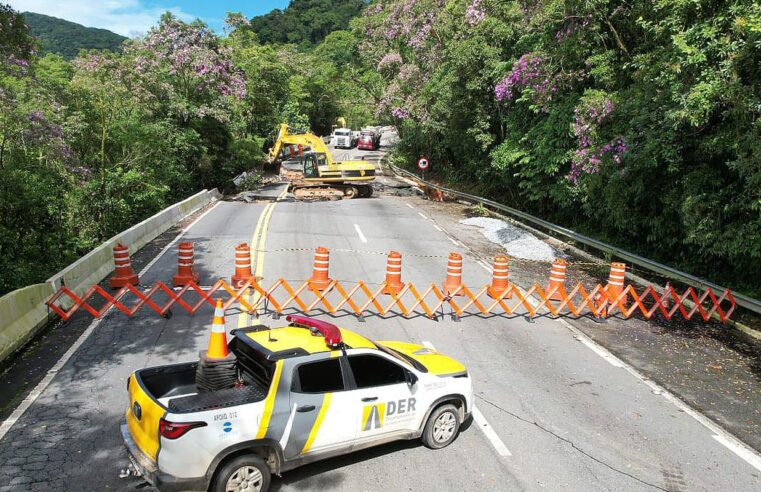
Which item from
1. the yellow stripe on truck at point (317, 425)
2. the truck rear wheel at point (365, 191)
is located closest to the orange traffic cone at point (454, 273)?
the yellow stripe on truck at point (317, 425)

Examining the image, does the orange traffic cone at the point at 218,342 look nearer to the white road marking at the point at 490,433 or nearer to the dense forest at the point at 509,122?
the white road marking at the point at 490,433

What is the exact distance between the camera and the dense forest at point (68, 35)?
4304 inches

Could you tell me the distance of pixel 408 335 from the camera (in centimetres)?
1125

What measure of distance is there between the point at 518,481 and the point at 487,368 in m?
3.37

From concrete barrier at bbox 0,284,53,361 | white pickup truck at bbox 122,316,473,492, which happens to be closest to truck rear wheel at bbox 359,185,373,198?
concrete barrier at bbox 0,284,53,361

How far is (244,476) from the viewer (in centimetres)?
583

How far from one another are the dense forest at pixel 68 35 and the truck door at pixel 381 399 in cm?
11729

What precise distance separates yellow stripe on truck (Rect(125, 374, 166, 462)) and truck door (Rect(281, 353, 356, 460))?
4.21 feet

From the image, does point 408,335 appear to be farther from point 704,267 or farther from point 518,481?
point 704,267

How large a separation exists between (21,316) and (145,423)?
19.5ft

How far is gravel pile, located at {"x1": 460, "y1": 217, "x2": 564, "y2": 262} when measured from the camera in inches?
743

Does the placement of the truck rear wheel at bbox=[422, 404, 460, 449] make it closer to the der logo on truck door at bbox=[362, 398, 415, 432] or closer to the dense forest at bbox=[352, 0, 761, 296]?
the der logo on truck door at bbox=[362, 398, 415, 432]

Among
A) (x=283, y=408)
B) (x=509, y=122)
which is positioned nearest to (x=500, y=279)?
(x=283, y=408)

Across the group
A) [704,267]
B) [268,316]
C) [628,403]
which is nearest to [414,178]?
[704,267]
